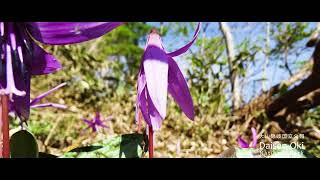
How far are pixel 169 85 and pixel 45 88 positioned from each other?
9.02 ft

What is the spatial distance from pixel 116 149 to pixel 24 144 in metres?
0.13

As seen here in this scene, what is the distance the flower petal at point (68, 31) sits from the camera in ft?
1.61

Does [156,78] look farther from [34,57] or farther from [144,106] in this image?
[34,57]

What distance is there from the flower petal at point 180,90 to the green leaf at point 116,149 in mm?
94

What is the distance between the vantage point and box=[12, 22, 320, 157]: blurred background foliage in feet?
7.13

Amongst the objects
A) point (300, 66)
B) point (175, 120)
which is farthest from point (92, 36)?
point (300, 66)

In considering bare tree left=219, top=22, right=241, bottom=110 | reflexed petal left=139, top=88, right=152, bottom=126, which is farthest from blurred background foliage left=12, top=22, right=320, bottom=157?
reflexed petal left=139, top=88, right=152, bottom=126

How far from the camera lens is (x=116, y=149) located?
2.24ft

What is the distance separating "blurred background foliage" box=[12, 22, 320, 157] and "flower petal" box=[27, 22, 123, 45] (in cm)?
130

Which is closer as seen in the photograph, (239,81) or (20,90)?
(20,90)

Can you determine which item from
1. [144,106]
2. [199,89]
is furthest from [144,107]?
[199,89]

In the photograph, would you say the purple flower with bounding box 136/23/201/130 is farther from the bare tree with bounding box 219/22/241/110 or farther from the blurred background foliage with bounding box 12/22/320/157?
the bare tree with bounding box 219/22/241/110
